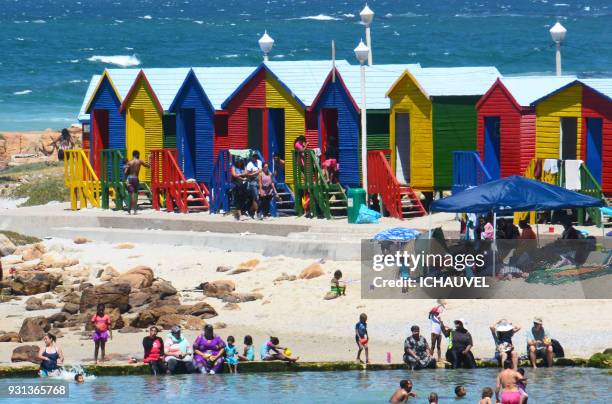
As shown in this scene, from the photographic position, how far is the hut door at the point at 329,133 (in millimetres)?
39875

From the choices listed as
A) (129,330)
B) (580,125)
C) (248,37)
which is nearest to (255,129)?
(580,125)

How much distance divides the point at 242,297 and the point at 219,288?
80cm

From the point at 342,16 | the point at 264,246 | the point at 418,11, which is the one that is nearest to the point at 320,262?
the point at 264,246

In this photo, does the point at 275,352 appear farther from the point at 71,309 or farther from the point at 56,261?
the point at 56,261

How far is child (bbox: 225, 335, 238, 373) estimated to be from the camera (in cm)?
2764

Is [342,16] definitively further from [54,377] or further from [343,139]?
[54,377]

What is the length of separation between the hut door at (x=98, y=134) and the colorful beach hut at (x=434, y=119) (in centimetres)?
867

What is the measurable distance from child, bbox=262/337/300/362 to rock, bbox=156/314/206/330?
2812 millimetres

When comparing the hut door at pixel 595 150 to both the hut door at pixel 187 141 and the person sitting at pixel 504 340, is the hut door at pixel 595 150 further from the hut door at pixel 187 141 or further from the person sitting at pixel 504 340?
the hut door at pixel 187 141

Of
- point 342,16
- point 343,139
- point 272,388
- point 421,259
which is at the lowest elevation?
point 272,388

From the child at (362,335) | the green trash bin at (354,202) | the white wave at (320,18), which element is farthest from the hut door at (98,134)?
the white wave at (320,18)

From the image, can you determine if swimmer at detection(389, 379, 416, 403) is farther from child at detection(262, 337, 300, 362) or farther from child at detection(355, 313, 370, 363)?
child at detection(262, 337, 300, 362)

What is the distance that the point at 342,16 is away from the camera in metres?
157

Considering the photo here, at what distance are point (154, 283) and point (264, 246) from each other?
10.4 feet
